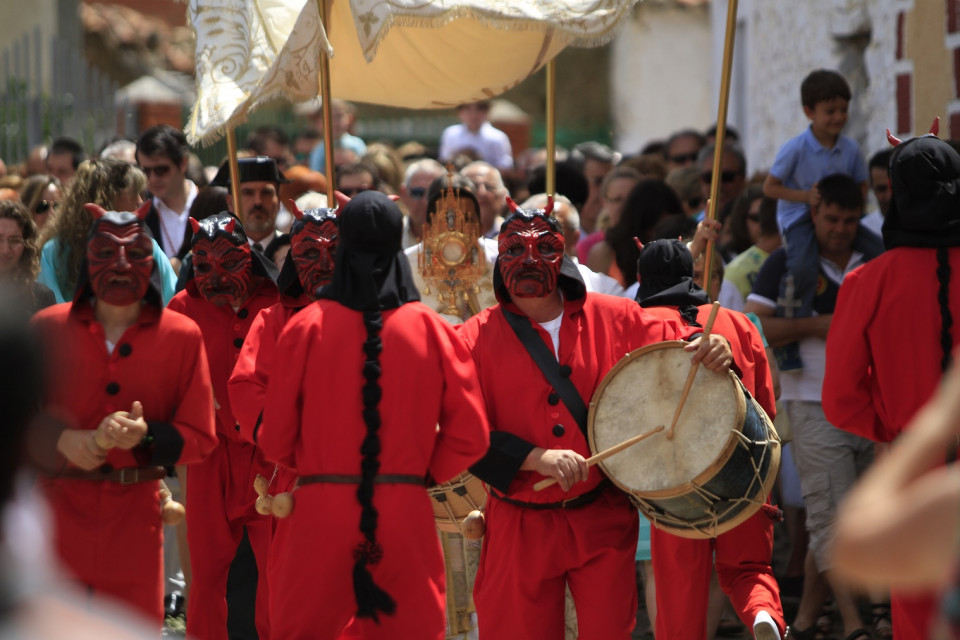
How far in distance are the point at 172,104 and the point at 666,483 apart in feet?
57.0

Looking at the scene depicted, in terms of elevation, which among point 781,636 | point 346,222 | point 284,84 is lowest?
point 781,636

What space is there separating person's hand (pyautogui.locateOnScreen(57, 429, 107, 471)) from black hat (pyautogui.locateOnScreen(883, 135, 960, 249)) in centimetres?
327

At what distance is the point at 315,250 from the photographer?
6.29 metres

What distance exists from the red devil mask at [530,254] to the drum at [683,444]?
1.48 feet

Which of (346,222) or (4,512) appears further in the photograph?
(346,222)

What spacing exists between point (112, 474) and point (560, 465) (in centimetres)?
171

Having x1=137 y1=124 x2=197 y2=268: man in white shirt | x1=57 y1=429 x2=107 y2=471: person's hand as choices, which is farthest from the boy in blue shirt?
x1=57 y1=429 x2=107 y2=471: person's hand

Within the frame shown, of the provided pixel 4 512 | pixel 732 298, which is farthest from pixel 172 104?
pixel 4 512

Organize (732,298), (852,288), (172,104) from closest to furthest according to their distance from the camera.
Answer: (852,288), (732,298), (172,104)

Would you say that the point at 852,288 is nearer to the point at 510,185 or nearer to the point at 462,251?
the point at 462,251

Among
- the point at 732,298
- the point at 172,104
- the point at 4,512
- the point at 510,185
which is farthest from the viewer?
the point at 172,104

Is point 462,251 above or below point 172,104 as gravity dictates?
below

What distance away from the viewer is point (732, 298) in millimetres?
8711

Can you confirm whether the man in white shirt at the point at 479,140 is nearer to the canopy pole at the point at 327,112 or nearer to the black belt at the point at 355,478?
the canopy pole at the point at 327,112
